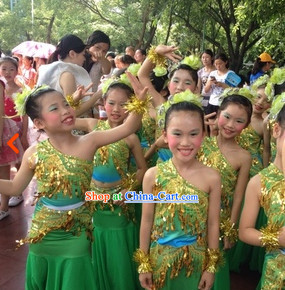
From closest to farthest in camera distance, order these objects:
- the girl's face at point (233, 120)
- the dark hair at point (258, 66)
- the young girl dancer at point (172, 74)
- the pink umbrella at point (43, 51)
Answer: the girl's face at point (233, 120) < the young girl dancer at point (172, 74) < the dark hair at point (258, 66) < the pink umbrella at point (43, 51)

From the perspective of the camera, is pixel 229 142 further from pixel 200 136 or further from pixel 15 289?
pixel 15 289

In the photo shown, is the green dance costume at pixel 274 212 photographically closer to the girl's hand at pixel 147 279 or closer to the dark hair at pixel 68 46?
the girl's hand at pixel 147 279

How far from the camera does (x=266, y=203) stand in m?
1.93

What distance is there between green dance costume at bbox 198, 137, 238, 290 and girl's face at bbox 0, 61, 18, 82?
2739 millimetres

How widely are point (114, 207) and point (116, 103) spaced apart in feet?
2.53

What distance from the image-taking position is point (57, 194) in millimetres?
2146

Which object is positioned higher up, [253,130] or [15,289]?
[253,130]

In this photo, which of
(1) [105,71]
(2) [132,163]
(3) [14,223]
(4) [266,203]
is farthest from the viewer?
(1) [105,71]

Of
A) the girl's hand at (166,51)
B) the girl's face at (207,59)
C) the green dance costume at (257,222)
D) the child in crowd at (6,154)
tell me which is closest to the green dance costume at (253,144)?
the green dance costume at (257,222)

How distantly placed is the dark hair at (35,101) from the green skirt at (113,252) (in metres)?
0.94

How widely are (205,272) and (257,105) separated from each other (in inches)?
76.6

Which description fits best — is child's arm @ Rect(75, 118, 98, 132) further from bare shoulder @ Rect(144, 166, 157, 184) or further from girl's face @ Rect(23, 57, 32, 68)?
girl's face @ Rect(23, 57, 32, 68)

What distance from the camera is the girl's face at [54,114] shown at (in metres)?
2.12

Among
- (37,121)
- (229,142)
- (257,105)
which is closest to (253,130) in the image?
(257,105)
